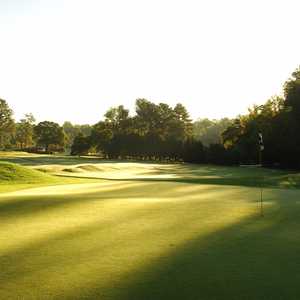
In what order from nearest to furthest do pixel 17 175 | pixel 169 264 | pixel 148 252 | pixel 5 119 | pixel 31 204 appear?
pixel 169 264 < pixel 148 252 < pixel 31 204 < pixel 17 175 < pixel 5 119

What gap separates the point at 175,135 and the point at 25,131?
2719 inches

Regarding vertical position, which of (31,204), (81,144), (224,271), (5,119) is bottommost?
(224,271)

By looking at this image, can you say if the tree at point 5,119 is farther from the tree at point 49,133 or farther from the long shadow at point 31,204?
the long shadow at point 31,204

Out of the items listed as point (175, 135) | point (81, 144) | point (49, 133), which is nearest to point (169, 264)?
point (175, 135)

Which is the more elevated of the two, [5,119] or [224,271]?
[5,119]

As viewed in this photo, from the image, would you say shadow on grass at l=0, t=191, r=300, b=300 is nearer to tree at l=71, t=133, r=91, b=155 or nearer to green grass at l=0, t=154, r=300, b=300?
green grass at l=0, t=154, r=300, b=300

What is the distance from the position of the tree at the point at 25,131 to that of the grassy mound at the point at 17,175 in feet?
434

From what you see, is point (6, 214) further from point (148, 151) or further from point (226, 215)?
point (148, 151)

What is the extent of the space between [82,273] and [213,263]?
2.27 m

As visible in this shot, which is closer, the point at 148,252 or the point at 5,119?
the point at 148,252

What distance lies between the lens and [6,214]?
13188 millimetres

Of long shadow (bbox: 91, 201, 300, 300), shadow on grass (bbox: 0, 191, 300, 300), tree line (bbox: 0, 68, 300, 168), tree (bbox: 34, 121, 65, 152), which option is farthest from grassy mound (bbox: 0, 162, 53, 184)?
tree (bbox: 34, 121, 65, 152)

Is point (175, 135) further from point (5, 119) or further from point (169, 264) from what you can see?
point (169, 264)

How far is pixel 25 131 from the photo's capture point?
160625 millimetres
